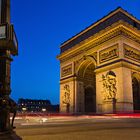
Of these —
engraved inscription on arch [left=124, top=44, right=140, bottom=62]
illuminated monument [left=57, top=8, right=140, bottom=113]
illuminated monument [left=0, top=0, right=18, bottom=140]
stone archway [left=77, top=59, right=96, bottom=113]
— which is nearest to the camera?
illuminated monument [left=0, top=0, right=18, bottom=140]

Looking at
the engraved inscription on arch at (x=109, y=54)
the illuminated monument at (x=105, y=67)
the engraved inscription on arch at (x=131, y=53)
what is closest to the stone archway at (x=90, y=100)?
the illuminated monument at (x=105, y=67)

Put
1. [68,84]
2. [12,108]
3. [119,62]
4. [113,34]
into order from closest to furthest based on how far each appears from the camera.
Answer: [12,108], [119,62], [113,34], [68,84]

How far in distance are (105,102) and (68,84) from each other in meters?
6.54

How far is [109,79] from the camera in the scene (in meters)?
19.4

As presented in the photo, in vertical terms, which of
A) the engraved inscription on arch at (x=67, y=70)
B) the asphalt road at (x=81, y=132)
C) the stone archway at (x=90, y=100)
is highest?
the engraved inscription on arch at (x=67, y=70)

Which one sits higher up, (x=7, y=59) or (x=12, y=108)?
(x=7, y=59)

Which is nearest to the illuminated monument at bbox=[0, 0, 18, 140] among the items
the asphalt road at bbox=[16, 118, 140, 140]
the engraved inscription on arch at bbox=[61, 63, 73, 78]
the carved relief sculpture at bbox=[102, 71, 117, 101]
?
the asphalt road at bbox=[16, 118, 140, 140]

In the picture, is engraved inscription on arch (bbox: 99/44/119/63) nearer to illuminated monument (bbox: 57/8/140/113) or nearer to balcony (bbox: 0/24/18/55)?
illuminated monument (bbox: 57/8/140/113)

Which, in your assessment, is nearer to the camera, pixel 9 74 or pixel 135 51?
pixel 9 74

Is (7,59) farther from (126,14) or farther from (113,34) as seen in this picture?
(126,14)

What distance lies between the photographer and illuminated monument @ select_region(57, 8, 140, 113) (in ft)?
61.6

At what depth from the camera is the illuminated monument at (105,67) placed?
1877cm

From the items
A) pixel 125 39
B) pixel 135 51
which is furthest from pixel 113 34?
pixel 135 51

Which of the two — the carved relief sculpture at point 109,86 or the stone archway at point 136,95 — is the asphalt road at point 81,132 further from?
the stone archway at point 136,95
